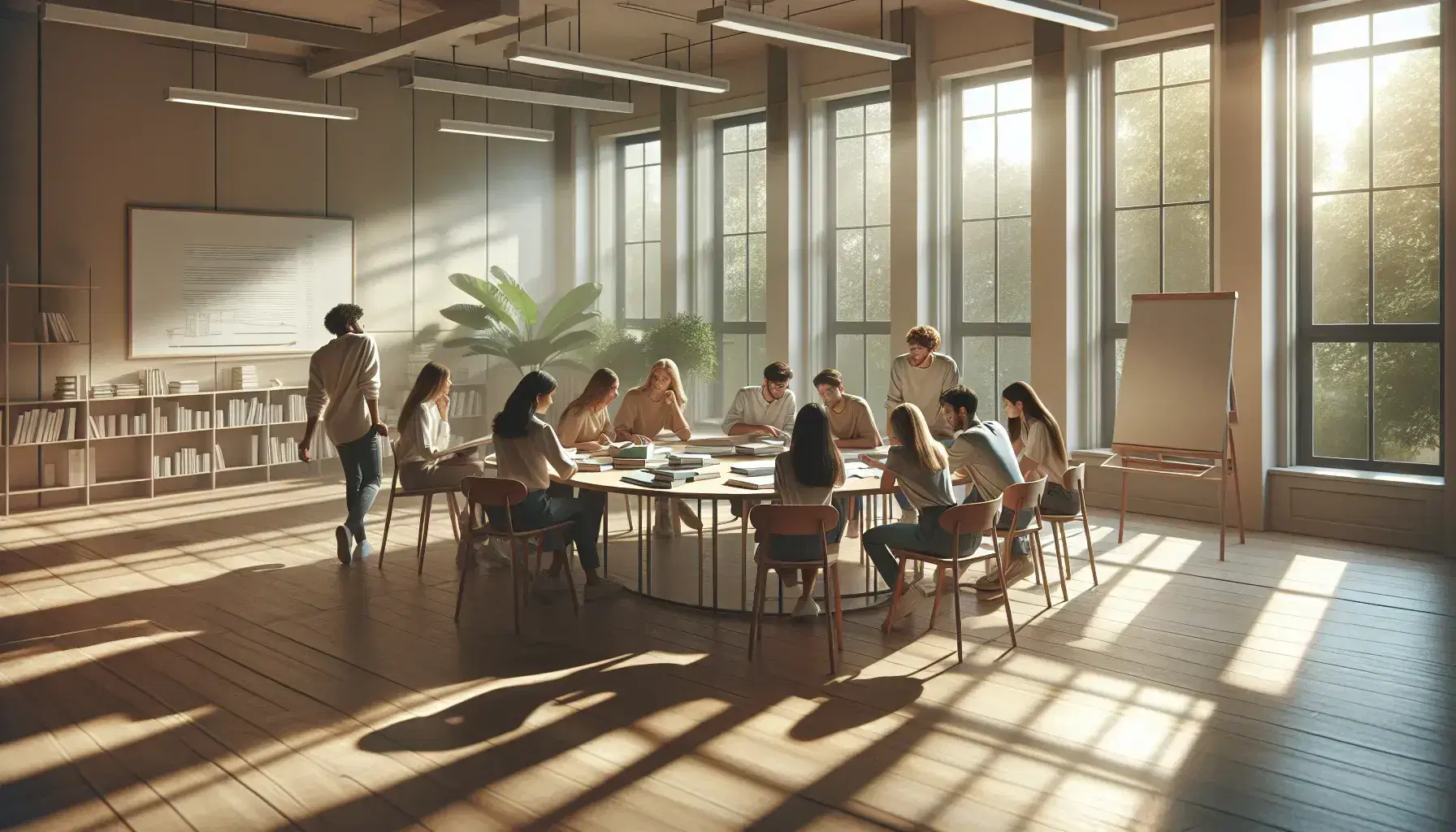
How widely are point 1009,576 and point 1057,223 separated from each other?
3392mm

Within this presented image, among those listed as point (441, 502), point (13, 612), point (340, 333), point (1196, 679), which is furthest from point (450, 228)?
point (1196, 679)

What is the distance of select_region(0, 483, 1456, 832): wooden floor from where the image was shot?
11.0ft

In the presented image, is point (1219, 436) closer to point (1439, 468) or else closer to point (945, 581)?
point (1439, 468)

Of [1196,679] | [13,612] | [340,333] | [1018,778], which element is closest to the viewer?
[1018,778]

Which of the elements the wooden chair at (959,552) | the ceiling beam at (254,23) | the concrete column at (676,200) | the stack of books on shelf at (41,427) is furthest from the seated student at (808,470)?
the stack of books on shelf at (41,427)

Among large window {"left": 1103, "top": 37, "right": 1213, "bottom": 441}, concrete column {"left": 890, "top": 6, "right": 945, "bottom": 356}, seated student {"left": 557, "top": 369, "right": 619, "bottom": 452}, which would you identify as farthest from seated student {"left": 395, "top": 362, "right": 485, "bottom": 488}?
large window {"left": 1103, "top": 37, "right": 1213, "bottom": 441}

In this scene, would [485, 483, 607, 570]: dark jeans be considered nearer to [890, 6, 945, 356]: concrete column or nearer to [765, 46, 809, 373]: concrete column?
[890, 6, 945, 356]: concrete column

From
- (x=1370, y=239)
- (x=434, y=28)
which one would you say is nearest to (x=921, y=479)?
(x=1370, y=239)

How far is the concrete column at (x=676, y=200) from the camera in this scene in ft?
35.6

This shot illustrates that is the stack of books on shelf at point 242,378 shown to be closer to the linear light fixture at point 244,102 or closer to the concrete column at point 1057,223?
the linear light fixture at point 244,102

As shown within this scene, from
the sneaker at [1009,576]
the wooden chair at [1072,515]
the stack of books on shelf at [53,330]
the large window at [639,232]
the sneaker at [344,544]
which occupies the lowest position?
the sneaker at [1009,576]

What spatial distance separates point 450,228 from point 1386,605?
877 cm

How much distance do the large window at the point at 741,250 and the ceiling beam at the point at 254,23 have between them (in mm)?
3515

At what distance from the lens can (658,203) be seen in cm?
1142
